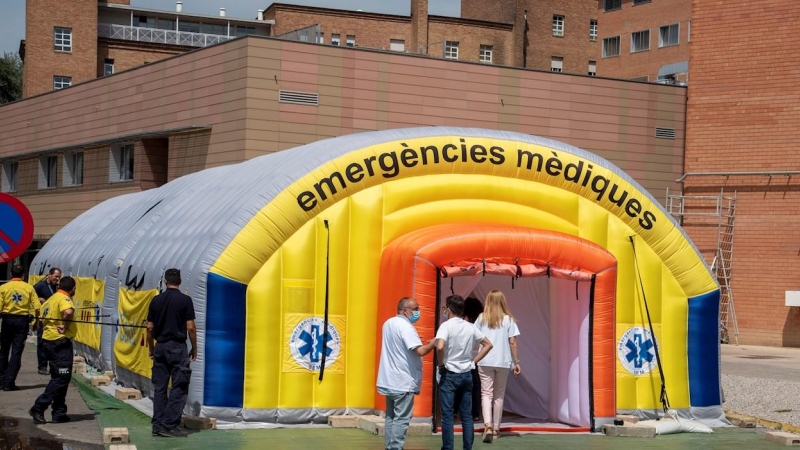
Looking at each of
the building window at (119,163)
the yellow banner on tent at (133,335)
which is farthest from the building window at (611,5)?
the yellow banner on tent at (133,335)

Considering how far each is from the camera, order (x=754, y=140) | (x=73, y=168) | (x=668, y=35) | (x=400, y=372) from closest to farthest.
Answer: (x=400, y=372) → (x=754, y=140) → (x=73, y=168) → (x=668, y=35)

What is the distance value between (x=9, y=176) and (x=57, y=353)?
100 feet

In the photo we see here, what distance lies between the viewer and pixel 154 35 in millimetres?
65000

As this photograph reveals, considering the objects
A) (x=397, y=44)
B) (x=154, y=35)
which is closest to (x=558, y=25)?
(x=397, y=44)

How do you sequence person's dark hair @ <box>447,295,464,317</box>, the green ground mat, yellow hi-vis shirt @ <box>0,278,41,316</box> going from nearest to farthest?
person's dark hair @ <box>447,295,464,317</box> → the green ground mat → yellow hi-vis shirt @ <box>0,278,41,316</box>

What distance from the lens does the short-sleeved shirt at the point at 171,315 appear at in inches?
484

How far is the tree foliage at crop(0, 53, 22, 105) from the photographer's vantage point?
7194 centimetres

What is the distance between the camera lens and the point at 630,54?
200 feet

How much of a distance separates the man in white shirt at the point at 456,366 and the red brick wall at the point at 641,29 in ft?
162

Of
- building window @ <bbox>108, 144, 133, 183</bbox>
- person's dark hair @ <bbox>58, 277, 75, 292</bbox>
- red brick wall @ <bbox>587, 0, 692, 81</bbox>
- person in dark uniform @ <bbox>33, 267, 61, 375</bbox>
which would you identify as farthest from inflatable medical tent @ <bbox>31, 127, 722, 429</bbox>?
red brick wall @ <bbox>587, 0, 692, 81</bbox>

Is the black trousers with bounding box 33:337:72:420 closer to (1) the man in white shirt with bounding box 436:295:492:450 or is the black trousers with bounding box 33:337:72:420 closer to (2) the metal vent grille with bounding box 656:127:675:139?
(1) the man in white shirt with bounding box 436:295:492:450

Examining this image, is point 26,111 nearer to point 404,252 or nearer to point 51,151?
point 51,151

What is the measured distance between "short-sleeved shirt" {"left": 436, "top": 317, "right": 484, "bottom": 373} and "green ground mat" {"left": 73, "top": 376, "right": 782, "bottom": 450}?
1394mm

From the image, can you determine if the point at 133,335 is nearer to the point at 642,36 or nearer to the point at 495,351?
the point at 495,351
